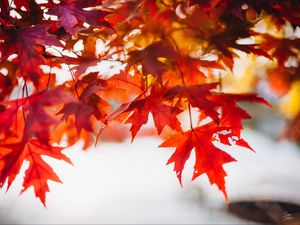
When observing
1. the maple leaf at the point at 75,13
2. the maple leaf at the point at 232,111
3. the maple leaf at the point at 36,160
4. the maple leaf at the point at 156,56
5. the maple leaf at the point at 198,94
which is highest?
the maple leaf at the point at 75,13

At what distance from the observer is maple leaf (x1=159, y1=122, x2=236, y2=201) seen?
108cm

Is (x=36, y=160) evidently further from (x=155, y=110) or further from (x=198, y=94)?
(x=198, y=94)

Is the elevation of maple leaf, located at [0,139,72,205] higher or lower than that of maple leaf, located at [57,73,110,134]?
lower

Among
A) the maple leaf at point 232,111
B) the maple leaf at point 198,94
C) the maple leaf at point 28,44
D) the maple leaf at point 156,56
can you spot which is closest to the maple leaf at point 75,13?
the maple leaf at point 28,44

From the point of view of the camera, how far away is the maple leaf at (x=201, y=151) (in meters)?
1.08

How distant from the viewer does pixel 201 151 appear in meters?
1.10

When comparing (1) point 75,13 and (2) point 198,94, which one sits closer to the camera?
(2) point 198,94

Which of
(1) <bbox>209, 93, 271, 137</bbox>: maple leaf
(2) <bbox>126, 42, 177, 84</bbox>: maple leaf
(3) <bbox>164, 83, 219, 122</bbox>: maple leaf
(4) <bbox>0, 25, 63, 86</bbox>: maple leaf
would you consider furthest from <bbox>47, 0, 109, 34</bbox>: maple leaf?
(1) <bbox>209, 93, 271, 137</bbox>: maple leaf

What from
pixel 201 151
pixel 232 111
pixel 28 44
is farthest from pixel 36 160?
pixel 232 111

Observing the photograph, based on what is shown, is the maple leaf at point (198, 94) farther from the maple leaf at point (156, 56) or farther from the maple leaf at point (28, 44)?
the maple leaf at point (28, 44)

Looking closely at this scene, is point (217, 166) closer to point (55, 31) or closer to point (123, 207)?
point (55, 31)

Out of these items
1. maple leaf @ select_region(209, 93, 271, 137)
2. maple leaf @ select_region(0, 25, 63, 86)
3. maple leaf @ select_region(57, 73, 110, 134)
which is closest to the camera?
maple leaf @ select_region(57, 73, 110, 134)

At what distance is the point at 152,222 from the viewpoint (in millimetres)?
2961

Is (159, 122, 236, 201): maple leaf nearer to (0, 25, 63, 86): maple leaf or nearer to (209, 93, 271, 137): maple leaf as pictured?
(209, 93, 271, 137): maple leaf
